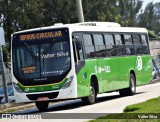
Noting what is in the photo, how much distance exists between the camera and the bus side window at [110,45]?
81.1 feet

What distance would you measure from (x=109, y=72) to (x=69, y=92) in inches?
158

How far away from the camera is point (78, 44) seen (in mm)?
21531

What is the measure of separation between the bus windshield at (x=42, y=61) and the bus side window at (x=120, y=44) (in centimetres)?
504

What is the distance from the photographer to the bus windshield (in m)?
21.3

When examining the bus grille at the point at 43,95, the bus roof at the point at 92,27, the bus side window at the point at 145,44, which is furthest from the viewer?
the bus side window at the point at 145,44

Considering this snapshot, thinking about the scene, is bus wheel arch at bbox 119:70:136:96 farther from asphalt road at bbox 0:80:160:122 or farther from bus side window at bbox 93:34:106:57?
bus side window at bbox 93:34:106:57

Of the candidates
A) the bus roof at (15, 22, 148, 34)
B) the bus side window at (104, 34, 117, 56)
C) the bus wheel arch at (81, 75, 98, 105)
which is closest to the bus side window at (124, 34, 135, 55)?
the bus roof at (15, 22, 148, 34)

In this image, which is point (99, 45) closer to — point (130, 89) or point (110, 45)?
point (110, 45)

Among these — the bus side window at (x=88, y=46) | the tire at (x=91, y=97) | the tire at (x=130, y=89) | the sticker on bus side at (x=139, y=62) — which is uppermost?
the bus side window at (x=88, y=46)

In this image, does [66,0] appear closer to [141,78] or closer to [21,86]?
[141,78]

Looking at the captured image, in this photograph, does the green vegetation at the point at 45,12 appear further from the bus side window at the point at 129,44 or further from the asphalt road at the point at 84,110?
the asphalt road at the point at 84,110

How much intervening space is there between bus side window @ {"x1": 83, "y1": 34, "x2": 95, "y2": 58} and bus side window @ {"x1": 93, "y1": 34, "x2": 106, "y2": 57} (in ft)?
1.19

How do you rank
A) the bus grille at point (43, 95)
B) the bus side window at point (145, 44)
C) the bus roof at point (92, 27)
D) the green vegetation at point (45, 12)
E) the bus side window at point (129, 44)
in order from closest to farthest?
the bus grille at point (43, 95) < the bus roof at point (92, 27) < the bus side window at point (129, 44) < the bus side window at point (145, 44) < the green vegetation at point (45, 12)

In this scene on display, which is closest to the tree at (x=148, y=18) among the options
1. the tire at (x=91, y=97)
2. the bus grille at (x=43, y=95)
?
the tire at (x=91, y=97)
